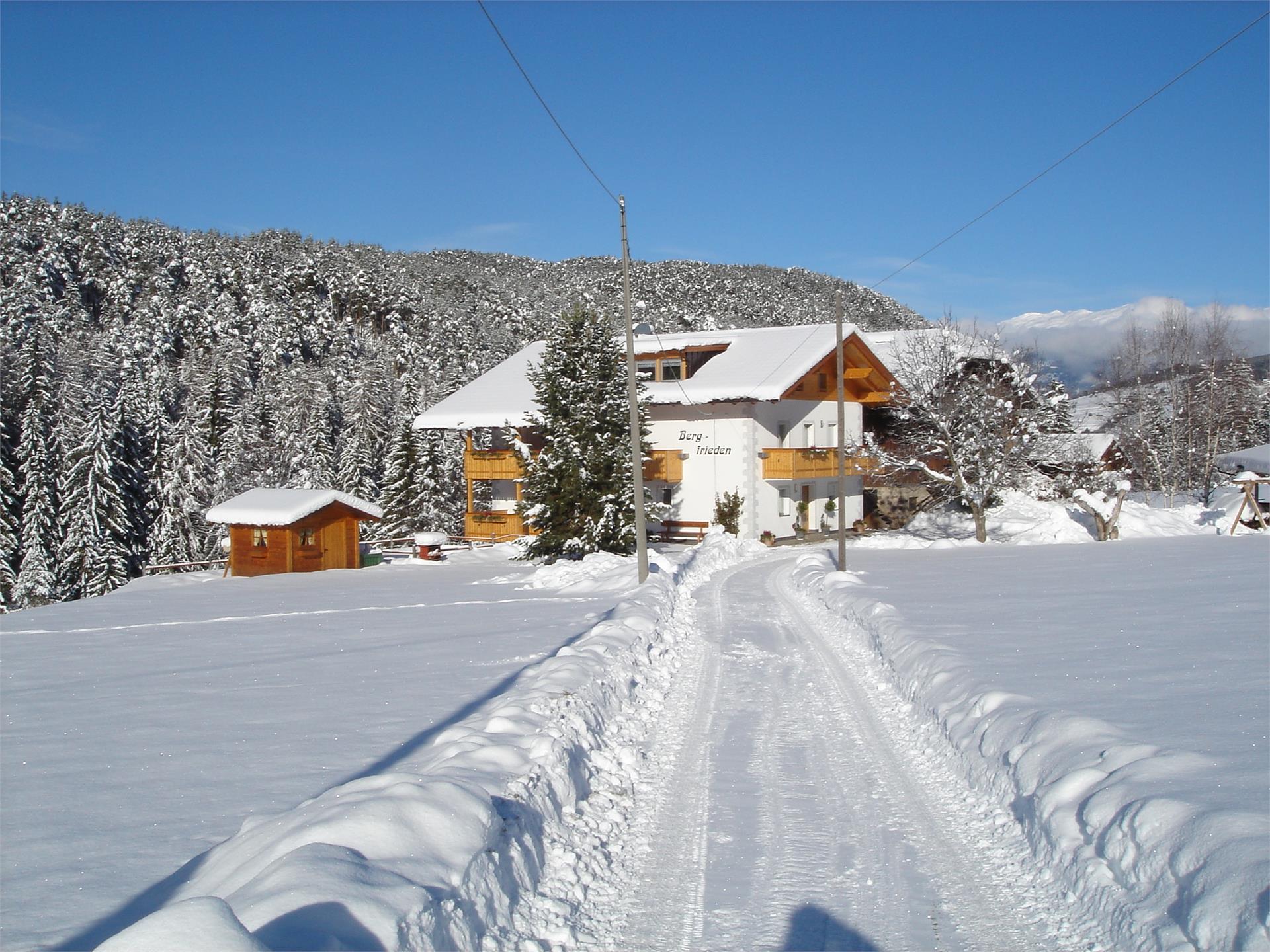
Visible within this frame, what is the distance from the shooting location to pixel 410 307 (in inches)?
3819

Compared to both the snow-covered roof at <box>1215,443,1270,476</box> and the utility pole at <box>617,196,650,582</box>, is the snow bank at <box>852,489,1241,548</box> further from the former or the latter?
the utility pole at <box>617,196,650,582</box>

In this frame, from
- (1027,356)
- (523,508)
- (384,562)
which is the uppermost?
(1027,356)

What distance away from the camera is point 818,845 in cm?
630

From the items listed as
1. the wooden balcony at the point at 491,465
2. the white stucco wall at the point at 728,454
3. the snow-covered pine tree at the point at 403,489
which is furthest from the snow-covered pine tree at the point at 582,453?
the snow-covered pine tree at the point at 403,489

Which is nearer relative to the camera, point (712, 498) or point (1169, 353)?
point (712, 498)

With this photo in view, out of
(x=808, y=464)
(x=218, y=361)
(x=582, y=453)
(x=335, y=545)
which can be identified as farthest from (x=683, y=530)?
(x=218, y=361)

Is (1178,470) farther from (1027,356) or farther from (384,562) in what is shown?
(384,562)

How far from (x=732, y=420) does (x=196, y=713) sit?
26.9m

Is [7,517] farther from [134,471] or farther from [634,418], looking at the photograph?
[634,418]

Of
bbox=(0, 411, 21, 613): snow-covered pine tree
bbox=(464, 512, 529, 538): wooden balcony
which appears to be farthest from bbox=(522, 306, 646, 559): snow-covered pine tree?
bbox=(0, 411, 21, 613): snow-covered pine tree

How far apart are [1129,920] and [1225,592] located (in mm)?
14531

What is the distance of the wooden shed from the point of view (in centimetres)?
3036

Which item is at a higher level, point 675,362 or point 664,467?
point 675,362

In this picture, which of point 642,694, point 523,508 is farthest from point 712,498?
point 642,694
